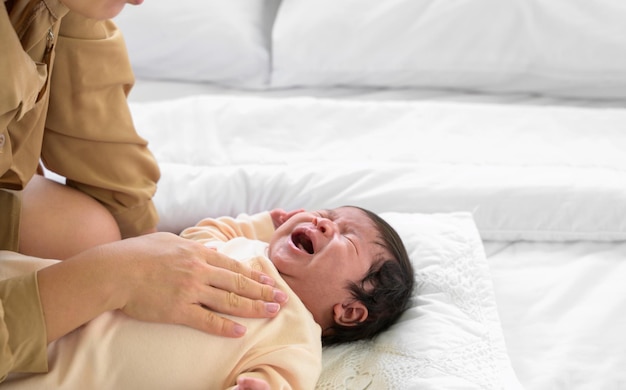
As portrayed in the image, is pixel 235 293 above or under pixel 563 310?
above

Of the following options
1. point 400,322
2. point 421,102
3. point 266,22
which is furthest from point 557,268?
point 266,22

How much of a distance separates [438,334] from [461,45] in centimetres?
96

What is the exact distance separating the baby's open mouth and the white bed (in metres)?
0.18

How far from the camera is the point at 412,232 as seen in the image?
4.64 ft

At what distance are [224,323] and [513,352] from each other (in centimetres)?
50

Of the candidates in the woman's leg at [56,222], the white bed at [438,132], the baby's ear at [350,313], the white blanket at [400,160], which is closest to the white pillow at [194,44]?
the white bed at [438,132]

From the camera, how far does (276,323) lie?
3.85ft

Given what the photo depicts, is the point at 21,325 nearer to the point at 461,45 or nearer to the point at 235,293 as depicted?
the point at 235,293

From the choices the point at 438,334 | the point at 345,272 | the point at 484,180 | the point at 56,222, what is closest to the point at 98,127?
the point at 56,222

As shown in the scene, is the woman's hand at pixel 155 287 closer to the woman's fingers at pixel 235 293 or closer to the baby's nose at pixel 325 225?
the woman's fingers at pixel 235 293

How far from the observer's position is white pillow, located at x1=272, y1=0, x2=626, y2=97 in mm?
1936

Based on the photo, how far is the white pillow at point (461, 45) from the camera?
1.94m

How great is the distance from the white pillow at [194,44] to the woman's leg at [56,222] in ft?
2.69

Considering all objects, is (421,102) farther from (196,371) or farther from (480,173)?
(196,371)
